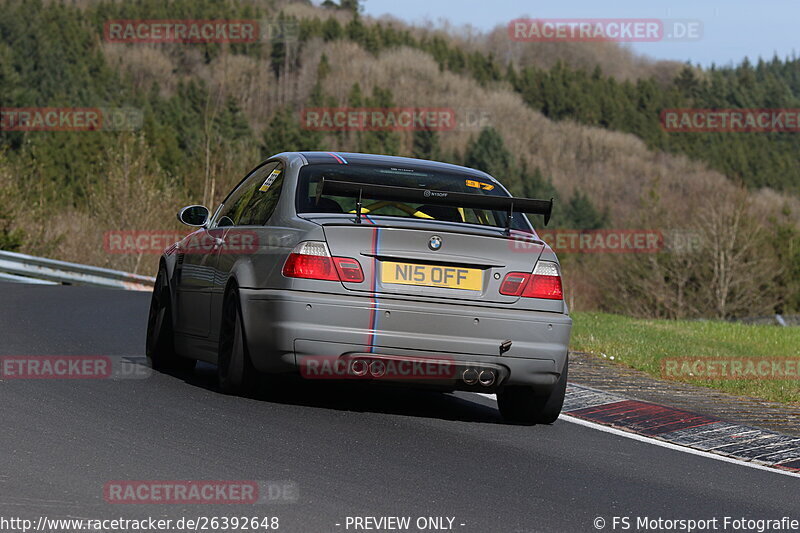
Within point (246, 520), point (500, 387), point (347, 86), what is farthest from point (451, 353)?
point (347, 86)

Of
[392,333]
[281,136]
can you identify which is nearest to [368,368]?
[392,333]

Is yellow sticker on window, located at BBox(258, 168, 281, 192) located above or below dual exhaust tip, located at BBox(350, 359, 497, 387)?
above

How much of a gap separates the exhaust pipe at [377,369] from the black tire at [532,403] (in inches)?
43.2

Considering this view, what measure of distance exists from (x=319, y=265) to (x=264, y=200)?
1.31 metres

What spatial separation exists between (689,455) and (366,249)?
2253 millimetres

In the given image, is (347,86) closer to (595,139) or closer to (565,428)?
(595,139)

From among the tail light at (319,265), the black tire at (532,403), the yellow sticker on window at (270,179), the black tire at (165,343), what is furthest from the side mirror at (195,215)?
the black tire at (532,403)

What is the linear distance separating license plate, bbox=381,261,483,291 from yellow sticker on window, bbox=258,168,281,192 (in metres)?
1.57

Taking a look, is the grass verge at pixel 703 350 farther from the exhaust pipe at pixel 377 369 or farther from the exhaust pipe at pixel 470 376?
the exhaust pipe at pixel 377 369

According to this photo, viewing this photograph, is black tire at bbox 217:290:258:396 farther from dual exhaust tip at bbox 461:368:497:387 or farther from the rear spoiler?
dual exhaust tip at bbox 461:368:497:387

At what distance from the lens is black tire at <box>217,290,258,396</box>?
770cm

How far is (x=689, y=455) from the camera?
7234 mm

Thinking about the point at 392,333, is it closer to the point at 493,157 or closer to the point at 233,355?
the point at 233,355

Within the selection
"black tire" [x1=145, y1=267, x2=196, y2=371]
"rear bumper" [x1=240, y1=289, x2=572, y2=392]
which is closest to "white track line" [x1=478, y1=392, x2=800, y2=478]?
"rear bumper" [x1=240, y1=289, x2=572, y2=392]
